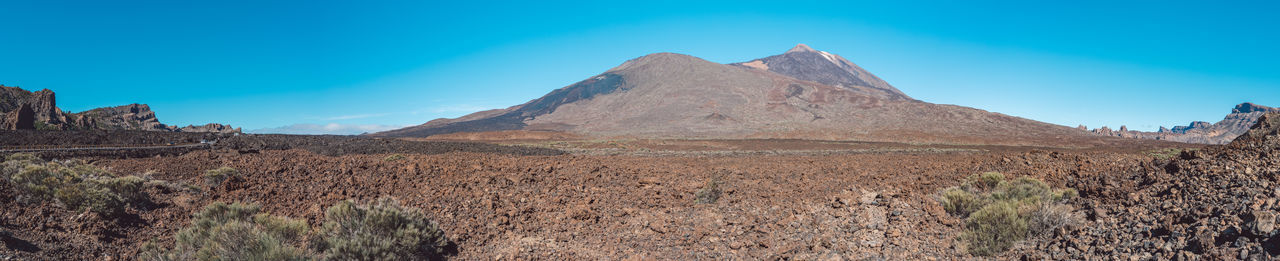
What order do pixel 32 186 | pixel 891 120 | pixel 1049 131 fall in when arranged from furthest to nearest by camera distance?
pixel 891 120, pixel 1049 131, pixel 32 186

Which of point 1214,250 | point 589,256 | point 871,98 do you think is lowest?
point 589,256

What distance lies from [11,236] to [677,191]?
9.14 metres

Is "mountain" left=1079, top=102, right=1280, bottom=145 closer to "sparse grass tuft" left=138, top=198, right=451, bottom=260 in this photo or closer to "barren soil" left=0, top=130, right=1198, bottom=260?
"barren soil" left=0, top=130, right=1198, bottom=260

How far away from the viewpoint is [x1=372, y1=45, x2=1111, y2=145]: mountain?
75438 mm

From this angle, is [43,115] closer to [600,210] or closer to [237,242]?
[237,242]

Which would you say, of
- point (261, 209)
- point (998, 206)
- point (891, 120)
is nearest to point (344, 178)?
point (261, 209)

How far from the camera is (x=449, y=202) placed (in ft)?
28.6

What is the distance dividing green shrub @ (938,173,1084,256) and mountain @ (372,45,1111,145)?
64.1 meters

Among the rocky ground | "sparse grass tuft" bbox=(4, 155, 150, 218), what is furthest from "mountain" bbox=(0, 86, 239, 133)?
the rocky ground

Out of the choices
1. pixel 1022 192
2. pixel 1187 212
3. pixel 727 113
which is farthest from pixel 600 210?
pixel 727 113

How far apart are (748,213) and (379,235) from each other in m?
5.04

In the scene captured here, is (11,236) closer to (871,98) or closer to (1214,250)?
(1214,250)

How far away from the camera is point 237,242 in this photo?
539 centimetres

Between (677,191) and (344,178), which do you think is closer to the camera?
(677,191)
